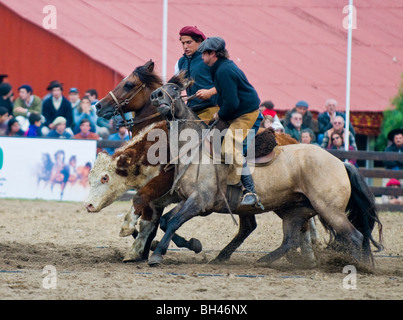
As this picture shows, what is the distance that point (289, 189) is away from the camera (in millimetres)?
7469

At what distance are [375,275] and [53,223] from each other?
526cm

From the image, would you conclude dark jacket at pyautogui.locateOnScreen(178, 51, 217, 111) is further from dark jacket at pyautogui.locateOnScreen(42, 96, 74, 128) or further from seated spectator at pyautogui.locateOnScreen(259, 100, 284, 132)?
dark jacket at pyautogui.locateOnScreen(42, 96, 74, 128)

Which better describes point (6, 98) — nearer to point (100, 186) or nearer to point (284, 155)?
point (100, 186)

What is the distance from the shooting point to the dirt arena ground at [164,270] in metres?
5.88

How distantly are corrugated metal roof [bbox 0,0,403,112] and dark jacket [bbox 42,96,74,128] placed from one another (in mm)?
1938

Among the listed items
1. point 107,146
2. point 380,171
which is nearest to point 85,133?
point 107,146

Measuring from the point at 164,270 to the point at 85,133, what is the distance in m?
7.31

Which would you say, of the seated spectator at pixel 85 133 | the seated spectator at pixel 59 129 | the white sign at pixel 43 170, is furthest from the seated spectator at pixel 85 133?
the white sign at pixel 43 170

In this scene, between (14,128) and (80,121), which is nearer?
(14,128)

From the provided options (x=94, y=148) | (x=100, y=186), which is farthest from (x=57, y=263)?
(x=94, y=148)

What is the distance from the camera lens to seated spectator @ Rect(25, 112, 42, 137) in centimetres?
1398

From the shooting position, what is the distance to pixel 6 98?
48.7ft

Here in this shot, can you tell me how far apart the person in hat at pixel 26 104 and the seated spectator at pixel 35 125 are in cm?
54

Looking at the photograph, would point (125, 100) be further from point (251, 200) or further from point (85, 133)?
point (85, 133)
